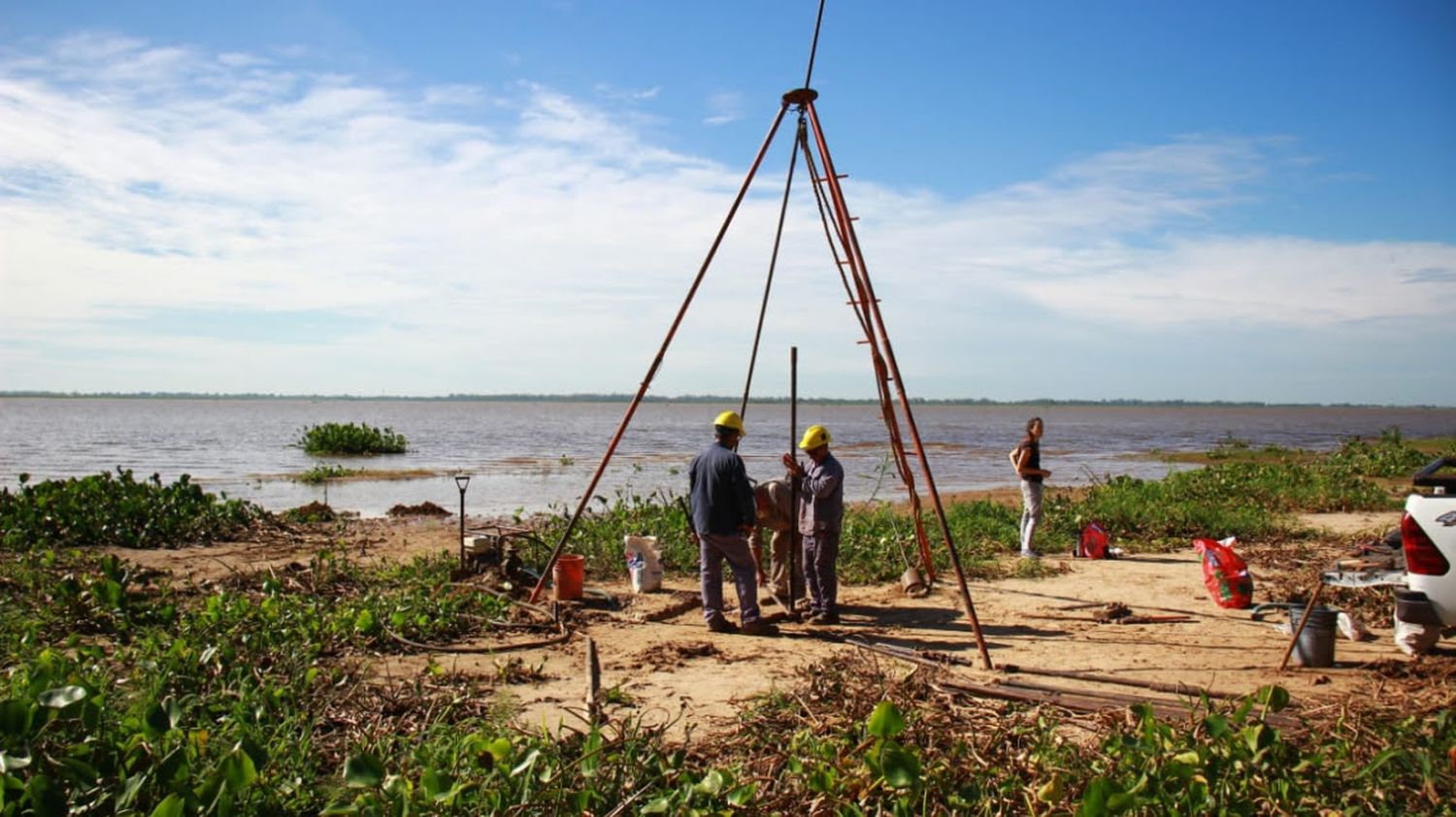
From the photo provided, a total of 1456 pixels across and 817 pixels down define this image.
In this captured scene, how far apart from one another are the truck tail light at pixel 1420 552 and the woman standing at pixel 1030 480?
5238mm

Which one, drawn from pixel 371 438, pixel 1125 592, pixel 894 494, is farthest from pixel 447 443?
pixel 1125 592

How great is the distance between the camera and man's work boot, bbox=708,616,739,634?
315 inches

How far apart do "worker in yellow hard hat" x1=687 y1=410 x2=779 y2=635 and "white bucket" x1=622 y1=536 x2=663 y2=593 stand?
64.7 inches

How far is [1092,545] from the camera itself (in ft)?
39.3

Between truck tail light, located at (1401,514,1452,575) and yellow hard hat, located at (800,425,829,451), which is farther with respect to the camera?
yellow hard hat, located at (800,425,829,451)

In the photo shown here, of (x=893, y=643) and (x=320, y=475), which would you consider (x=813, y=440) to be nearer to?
(x=893, y=643)

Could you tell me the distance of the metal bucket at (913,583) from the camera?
958cm

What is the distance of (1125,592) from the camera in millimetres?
9695

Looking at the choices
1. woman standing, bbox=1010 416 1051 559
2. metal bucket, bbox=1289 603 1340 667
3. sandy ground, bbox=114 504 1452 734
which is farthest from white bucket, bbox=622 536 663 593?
metal bucket, bbox=1289 603 1340 667

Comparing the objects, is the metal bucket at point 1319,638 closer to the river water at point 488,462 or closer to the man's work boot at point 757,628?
the man's work boot at point 757,628

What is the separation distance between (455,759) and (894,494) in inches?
792

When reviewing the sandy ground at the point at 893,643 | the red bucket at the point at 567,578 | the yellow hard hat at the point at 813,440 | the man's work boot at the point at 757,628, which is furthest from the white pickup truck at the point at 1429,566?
the red bucket at the point at 567,578

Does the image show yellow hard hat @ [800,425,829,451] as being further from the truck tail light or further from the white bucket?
the truck tail light

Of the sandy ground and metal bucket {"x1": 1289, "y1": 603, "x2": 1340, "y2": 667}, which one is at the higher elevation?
metal bucket {"x1": 1289, "y1": 603, "x2": 1340, "y2": 667}
